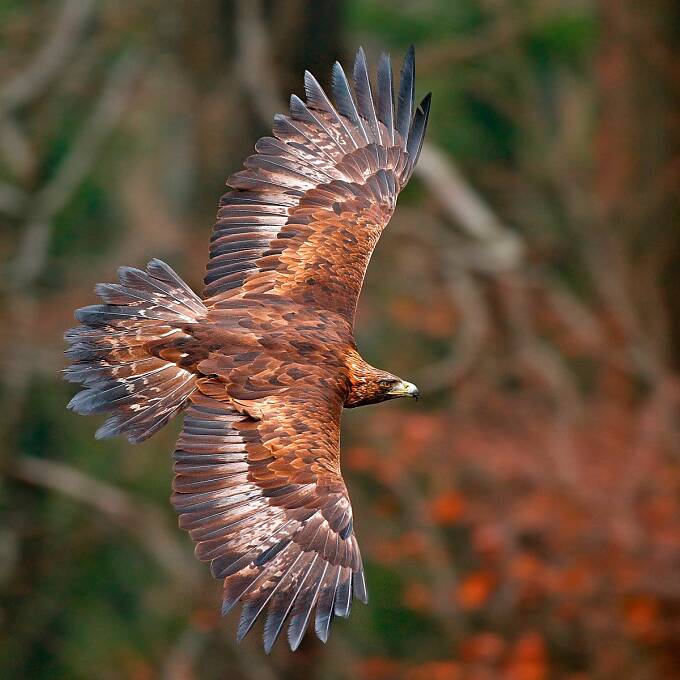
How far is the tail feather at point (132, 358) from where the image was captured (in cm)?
611

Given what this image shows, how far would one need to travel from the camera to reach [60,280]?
12477 mm

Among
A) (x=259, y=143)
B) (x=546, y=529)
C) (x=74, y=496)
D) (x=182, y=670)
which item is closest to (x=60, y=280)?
(x=74, y=496)

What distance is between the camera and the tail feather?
6.11m

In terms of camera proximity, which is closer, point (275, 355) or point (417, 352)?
point (275, 355)

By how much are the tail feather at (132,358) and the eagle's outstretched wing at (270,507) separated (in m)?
0.35

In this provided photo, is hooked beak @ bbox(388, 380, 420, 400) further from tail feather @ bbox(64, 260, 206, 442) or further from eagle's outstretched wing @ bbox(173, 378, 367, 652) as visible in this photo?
tail feather @ bbox(64, 260, 206, 442)

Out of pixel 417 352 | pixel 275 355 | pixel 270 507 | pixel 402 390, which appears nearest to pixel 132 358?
pixel 275 355

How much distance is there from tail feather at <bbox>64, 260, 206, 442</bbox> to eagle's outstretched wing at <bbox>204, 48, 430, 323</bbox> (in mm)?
297

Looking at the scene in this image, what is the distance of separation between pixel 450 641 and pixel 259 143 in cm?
699

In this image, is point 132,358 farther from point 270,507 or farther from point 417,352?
point 417,352

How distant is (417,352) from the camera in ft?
44.0

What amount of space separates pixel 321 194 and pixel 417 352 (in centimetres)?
651

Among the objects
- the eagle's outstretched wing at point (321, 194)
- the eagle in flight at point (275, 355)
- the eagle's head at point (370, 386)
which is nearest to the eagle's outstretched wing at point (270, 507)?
the eagle in flight at point (275, 355)

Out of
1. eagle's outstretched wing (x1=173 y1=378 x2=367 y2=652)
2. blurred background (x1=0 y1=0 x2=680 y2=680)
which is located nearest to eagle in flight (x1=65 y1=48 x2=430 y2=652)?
eagle's outstretched wing (x1=173 y1=378 x2=367 y2=652)
